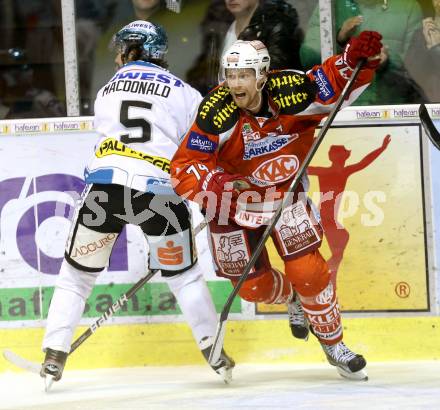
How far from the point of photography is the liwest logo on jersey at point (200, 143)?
429 centimetres

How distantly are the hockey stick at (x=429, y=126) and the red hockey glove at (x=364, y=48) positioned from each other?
30cm

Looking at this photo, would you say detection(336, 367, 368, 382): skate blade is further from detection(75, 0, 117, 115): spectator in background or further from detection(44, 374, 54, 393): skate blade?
detection(75, 0, 117, 115): spectator in background

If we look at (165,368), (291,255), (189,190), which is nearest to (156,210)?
(189,190)

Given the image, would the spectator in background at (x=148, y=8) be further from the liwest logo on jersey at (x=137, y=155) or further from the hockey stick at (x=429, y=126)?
the hockey stick at (x=429, y=126)

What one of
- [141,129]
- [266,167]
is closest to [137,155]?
[141,129]

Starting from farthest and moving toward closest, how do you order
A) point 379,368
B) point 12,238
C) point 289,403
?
point 12,238, point 379,368, point 289,403

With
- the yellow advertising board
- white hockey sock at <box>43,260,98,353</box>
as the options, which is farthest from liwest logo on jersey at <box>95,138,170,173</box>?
the yellow advertising board

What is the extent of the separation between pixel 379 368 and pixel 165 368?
2.94 ft

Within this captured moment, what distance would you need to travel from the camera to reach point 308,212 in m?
4.51

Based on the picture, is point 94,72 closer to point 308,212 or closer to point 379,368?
point 308,212

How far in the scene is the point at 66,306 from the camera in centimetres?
452

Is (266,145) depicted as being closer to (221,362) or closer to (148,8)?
(221,362)

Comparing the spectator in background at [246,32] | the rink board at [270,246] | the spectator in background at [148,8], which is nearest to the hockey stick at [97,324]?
the rink board at [270,246]

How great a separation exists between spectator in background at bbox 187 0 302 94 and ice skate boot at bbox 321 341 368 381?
1.25m
